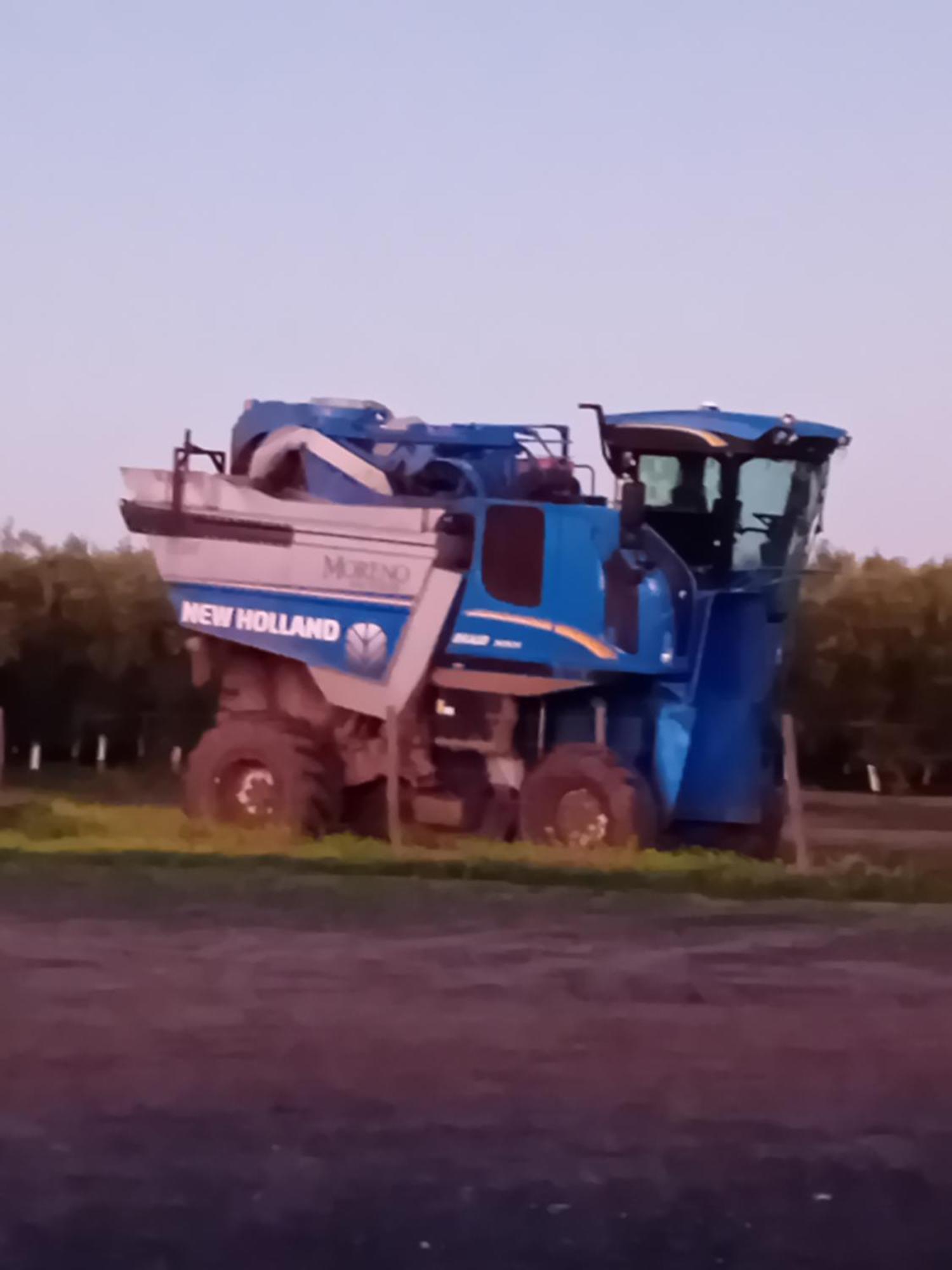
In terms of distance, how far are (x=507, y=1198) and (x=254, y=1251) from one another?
3.71ft

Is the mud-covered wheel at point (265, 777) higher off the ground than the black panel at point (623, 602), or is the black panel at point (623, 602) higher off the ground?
the black panel at point (623, 602)

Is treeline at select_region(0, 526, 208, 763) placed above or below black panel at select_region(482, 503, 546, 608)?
below

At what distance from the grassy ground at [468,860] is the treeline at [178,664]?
11969 millimetres

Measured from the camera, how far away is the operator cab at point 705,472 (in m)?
22.5

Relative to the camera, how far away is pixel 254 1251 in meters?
7.39

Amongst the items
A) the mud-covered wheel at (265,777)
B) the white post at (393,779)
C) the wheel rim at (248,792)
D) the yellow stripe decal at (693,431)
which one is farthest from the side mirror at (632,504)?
the wheel rim at (248,792)

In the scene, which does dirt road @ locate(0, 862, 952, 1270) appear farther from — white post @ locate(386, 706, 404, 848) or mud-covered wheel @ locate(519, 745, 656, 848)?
white post @ locate(386, 706, 404, 848)

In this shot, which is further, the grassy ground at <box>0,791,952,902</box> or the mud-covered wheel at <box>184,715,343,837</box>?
the mud-covered wheel at <box>184,715,343,837</box>

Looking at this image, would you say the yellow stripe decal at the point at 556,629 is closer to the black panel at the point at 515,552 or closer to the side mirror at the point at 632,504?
the black panel at the point at 515,552

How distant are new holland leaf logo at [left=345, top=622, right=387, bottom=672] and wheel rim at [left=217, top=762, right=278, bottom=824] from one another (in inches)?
59.9

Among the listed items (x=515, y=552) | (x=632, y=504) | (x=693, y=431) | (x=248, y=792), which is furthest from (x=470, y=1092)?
(x=248, y=792)

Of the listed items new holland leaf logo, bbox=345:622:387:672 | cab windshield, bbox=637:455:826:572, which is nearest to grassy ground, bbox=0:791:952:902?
new holland leaf logo, bbox=345:622:387:672

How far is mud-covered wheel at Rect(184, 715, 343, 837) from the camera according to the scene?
2336 centimetres

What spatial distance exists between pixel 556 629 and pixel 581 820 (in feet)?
6.36
